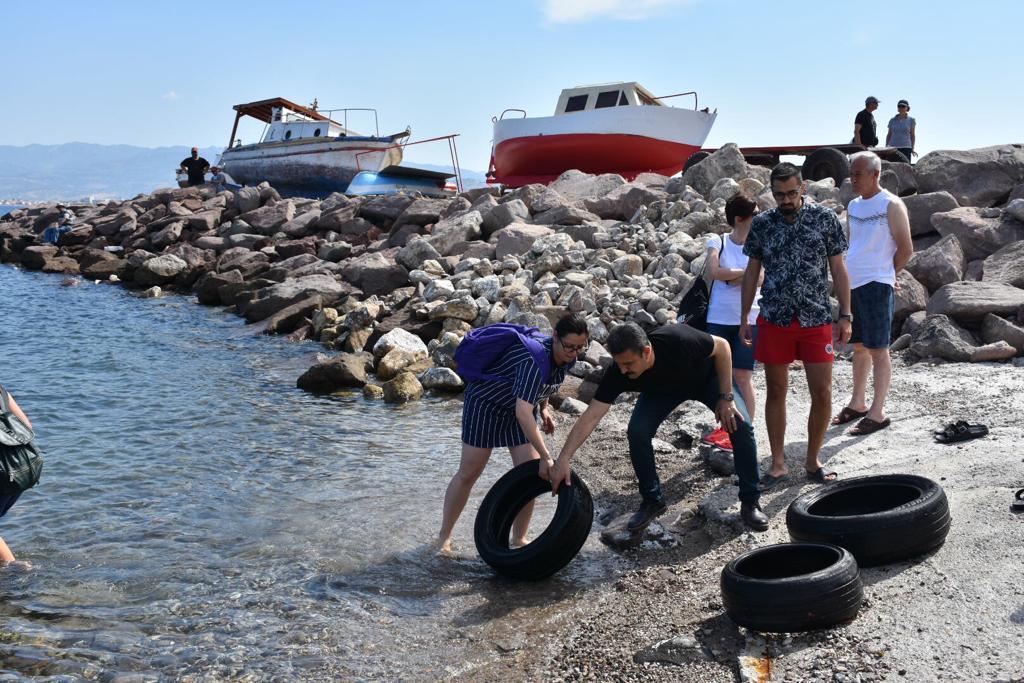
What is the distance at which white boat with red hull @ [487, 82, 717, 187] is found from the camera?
2534 cm

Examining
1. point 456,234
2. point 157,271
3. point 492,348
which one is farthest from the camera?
point 157,271

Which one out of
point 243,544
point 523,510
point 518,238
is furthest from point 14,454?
point 518,238

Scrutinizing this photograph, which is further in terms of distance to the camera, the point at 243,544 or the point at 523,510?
the point at 243,544

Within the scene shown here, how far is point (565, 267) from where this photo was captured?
565 inches

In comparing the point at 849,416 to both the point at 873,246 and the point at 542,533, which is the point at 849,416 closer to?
the point at 873,246

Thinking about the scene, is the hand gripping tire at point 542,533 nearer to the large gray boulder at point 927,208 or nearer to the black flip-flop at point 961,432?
the black flip-flop at point 961,432

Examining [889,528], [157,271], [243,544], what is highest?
[157,271]

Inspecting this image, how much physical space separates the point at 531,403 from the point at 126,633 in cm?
270

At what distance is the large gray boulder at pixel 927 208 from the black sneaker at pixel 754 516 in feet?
27.8

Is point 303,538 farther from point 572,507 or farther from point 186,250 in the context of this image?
point 186,250

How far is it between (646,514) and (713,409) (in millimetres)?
919

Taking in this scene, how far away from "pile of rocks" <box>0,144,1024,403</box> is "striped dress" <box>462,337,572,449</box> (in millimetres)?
4276

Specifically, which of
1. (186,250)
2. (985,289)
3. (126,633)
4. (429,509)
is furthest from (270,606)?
(186,250)

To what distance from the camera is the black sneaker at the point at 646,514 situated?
19.5 ft
